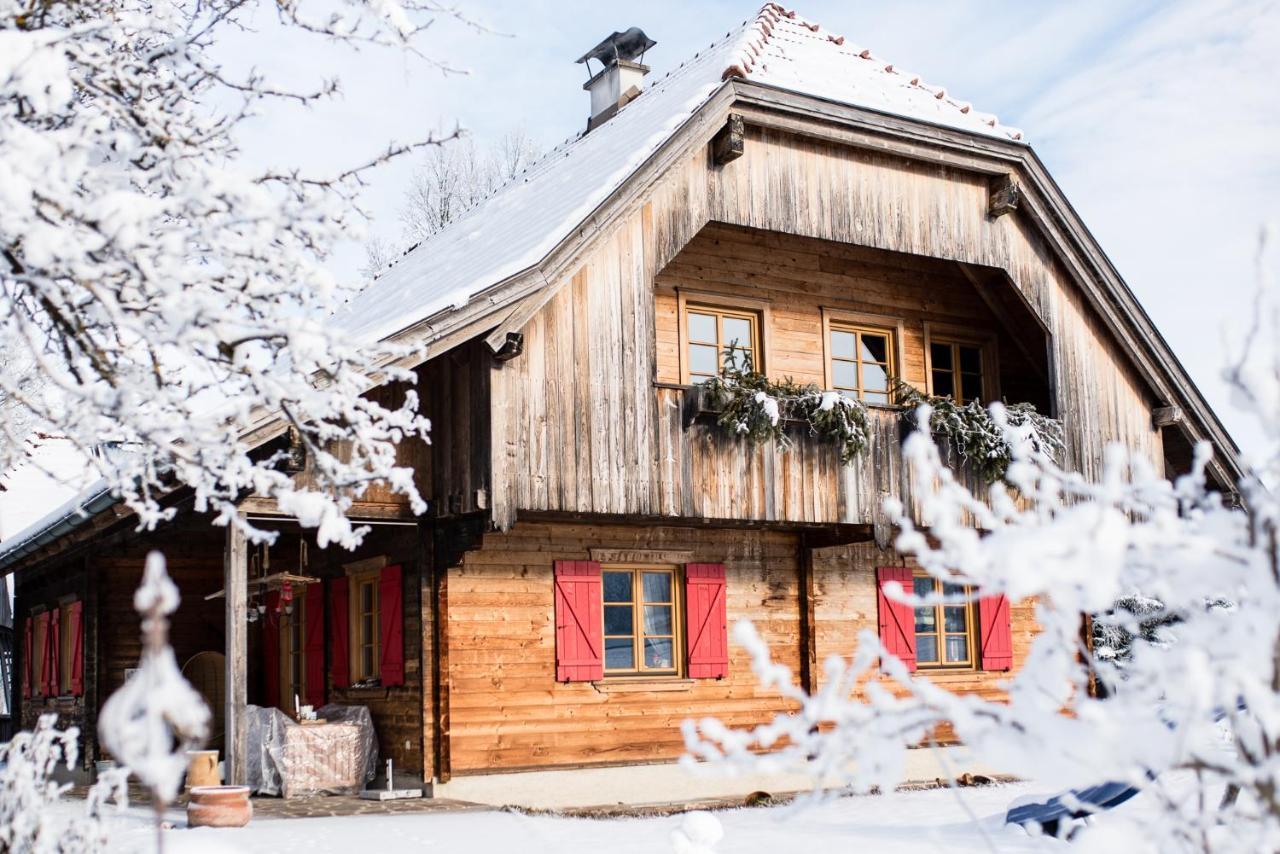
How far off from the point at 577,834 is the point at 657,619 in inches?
138

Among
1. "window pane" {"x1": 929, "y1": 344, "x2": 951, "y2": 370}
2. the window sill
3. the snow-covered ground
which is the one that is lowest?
the snow-covered ground

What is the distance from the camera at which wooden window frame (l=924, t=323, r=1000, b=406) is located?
15.3 meters

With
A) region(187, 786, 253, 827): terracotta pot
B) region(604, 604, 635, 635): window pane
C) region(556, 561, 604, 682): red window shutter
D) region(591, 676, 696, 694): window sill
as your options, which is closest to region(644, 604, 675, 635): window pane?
region(604, 604, 635, 635): window pane

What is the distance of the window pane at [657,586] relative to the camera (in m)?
13.5

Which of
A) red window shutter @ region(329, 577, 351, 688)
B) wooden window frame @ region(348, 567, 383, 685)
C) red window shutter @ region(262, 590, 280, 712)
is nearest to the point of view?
wooden window frame @ region(348, 567, 383, 685)

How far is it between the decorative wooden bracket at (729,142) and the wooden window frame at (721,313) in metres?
1.42

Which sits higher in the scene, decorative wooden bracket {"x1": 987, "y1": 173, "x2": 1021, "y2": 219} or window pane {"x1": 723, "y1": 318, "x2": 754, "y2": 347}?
decorative wooden bracket {"x1": 987, "y1": 173, "x2": 1021, "y2": 219}

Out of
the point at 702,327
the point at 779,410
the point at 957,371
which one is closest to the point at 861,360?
the point at 957,371

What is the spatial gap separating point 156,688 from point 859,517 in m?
11.4

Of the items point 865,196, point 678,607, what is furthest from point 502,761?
point 865,196

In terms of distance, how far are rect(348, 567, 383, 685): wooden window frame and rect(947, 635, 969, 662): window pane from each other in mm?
5909

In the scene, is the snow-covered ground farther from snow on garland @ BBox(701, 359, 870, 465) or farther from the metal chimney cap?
the metal chimney cap

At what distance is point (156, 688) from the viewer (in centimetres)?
235

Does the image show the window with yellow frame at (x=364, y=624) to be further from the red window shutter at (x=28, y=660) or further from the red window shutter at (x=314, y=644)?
the red window shutter at (x=28, y=660)
